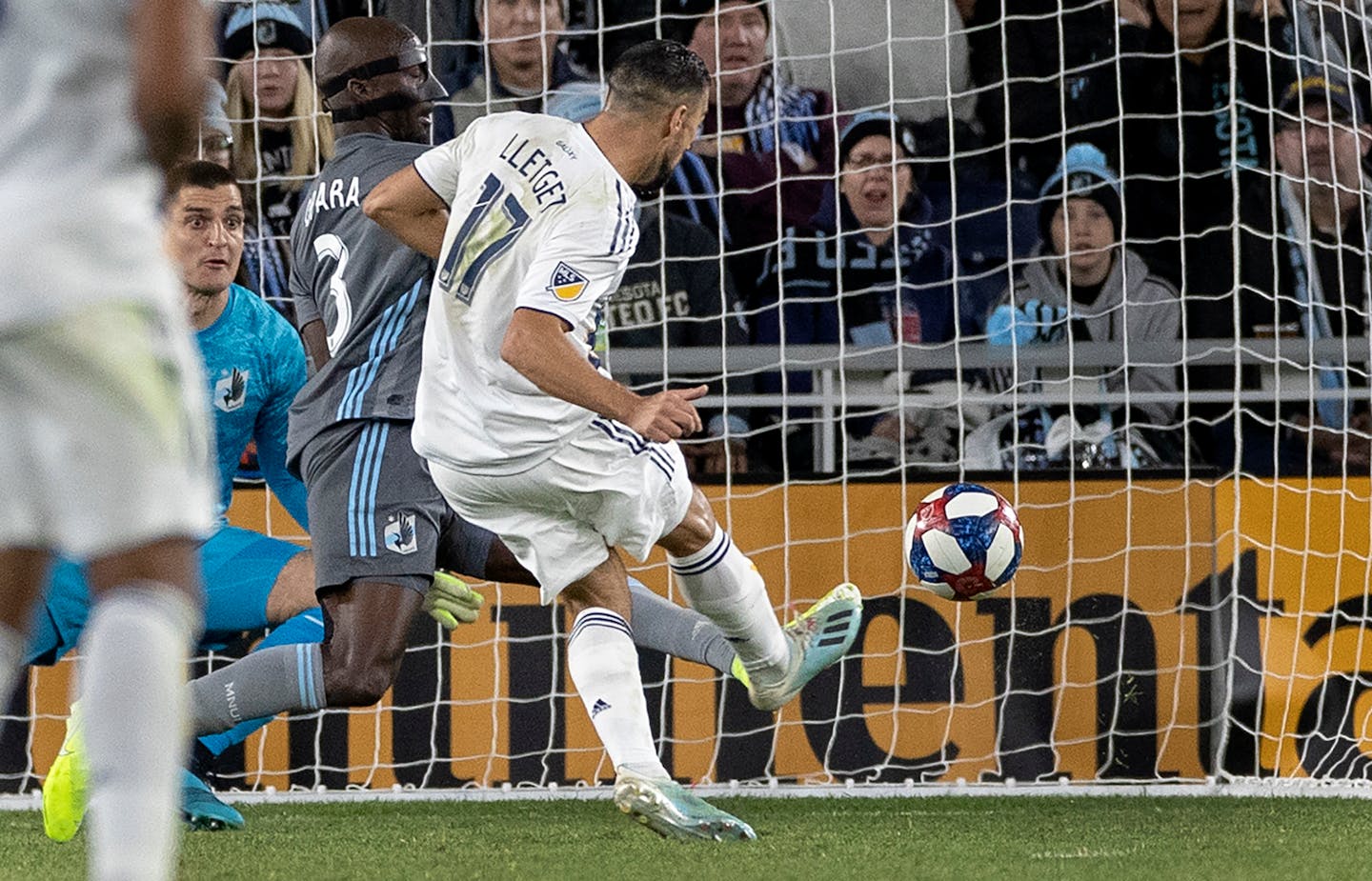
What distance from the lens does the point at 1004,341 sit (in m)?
6.92

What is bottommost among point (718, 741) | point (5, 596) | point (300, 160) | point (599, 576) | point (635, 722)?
point (718, 741)

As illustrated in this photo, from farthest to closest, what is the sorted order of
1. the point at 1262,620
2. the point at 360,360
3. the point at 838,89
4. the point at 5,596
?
the point at 838,89 < the point at 1262,620 < the point at 360,360 < the point at 5,596

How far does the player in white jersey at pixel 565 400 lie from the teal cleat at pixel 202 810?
37.9 inches

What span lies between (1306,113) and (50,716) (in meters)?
4.57

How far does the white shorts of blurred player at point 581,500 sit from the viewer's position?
4.11 meters

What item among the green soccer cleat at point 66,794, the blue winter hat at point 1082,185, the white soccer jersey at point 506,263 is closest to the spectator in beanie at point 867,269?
the blue winter hat at point 1082,185

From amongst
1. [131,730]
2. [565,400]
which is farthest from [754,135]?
[131,730]

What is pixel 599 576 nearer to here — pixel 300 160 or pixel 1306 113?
pixel 300 160

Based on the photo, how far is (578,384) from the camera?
3723 millimetres

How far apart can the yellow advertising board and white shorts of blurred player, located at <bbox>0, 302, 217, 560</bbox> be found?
3.62 metres

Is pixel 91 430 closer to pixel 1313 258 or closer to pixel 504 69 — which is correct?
pixel 504 69

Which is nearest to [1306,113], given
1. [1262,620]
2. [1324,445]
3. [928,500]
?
[1324,445]

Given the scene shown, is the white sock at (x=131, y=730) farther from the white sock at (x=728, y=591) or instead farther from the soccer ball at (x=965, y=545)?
the soccer ball at (x=965, y=545)

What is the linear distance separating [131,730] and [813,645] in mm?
2788
